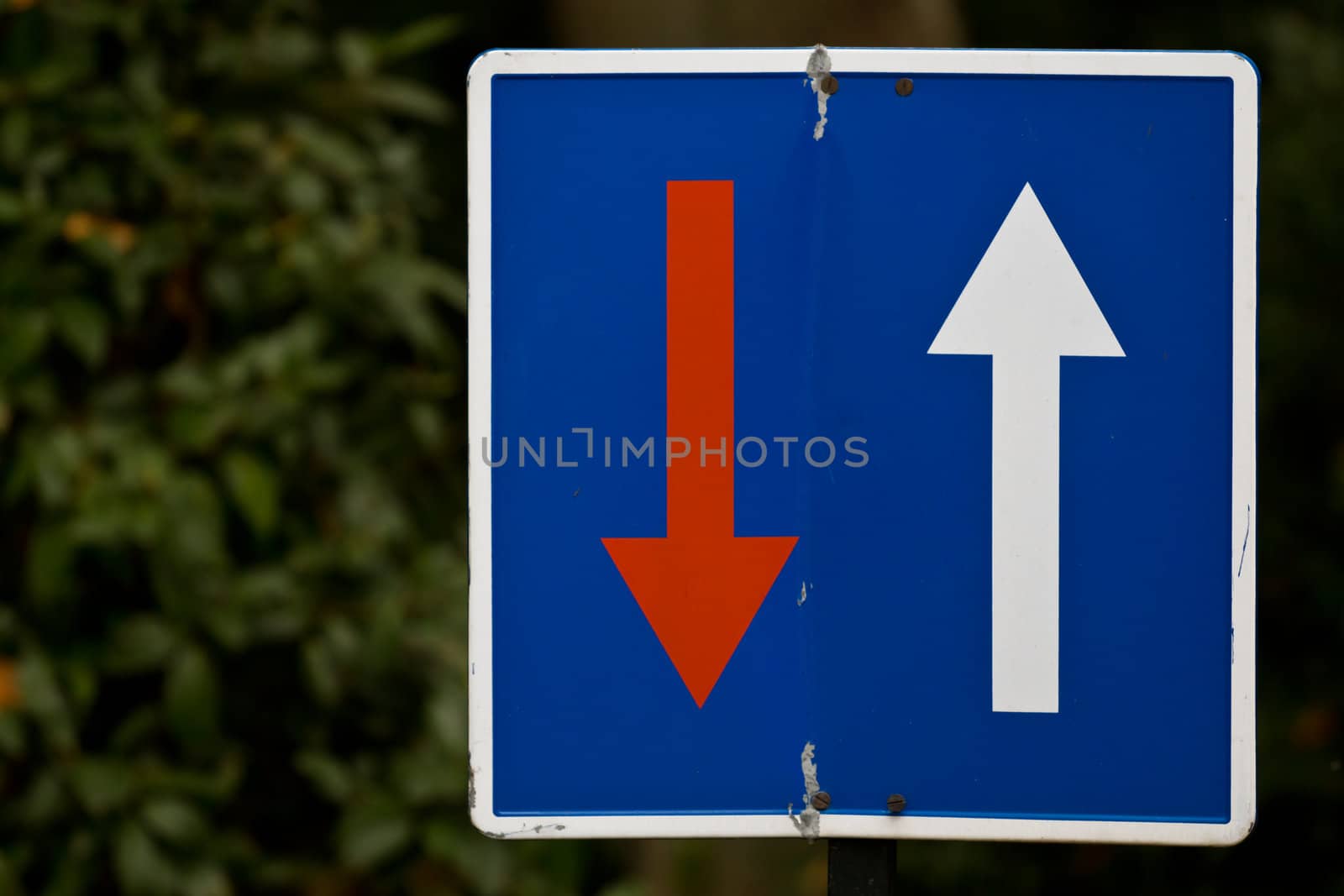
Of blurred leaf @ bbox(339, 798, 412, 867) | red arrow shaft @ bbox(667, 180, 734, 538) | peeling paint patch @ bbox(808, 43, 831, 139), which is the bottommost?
blurred leaf @ bbox(339, 798, 412, 867)

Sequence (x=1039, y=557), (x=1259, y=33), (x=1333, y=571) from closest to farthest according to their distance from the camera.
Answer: (x=1039, y=557)
(x=1333, y=571)
(x=1259, y=33)

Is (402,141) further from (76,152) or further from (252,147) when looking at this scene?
(76,152)

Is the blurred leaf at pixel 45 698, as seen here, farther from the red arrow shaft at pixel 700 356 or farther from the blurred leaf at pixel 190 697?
the red arrow shaft at pixel 700 356

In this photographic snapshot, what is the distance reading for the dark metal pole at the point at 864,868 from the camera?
50.7 inches

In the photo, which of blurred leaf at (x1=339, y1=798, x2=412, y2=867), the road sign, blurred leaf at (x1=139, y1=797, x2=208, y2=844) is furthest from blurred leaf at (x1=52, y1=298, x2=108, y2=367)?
the road sign

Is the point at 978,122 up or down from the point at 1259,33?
down

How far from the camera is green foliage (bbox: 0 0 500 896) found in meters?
2.10

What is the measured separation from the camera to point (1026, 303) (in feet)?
4.13

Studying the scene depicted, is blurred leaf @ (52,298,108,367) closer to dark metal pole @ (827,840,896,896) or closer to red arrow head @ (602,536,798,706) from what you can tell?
red arrow head @ (602,536,798,706)

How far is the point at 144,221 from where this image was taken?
7.52 ft

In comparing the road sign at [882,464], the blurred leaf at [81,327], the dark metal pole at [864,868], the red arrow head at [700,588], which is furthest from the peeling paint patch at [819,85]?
the blurred leaf at [81,327]

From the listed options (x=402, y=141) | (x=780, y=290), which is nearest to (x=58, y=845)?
(x=402, y=141)

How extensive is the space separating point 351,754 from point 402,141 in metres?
1.26

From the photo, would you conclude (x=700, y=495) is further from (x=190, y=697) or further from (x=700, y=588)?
(x=190, y=697)
